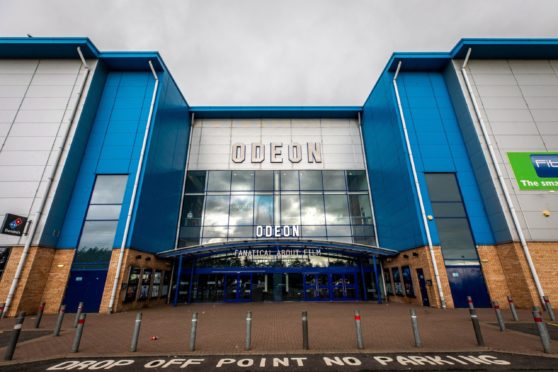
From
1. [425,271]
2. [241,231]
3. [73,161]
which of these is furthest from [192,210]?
[425,271]

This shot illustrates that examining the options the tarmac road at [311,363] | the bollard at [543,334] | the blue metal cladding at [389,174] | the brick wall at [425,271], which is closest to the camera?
the tarmac road at [311,363]

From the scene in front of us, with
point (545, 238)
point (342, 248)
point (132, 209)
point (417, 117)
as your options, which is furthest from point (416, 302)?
point (132, 209)

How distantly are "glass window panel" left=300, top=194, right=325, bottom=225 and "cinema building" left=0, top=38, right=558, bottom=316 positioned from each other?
189 mm

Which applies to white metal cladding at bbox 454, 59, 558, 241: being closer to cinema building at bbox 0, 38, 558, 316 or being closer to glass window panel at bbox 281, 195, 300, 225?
cinema building at bbox 0, 38, 558, 316

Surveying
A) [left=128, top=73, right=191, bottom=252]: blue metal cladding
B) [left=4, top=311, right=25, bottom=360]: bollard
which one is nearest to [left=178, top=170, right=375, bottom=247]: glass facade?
[left=128, top=73, right=191, bottom=252]: blue metal cladding

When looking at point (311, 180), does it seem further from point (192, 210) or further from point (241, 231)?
point (192, 210)

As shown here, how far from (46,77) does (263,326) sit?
2349 centimetres

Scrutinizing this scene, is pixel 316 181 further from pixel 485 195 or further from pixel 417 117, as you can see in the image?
pixel 485 195

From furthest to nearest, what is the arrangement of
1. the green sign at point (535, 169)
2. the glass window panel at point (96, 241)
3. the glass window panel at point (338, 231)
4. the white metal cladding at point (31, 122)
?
the glass window panel at point (338, 231)
the green sign at point (535, 169)
the glass window panel at point (96, 241)
the white metal cladding at point (31, 122)

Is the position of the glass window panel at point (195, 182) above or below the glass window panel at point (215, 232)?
above

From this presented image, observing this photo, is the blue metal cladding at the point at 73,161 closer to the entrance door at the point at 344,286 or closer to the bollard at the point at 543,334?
the entrance door at the point at 344,286

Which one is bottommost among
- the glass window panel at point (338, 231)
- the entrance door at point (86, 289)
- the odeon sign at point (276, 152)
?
the entrance door at point (86, 289)

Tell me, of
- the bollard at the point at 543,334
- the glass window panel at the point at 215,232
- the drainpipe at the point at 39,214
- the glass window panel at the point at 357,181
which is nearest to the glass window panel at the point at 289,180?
the glass window panel at the point at 357,181

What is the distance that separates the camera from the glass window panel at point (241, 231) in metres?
21.0
